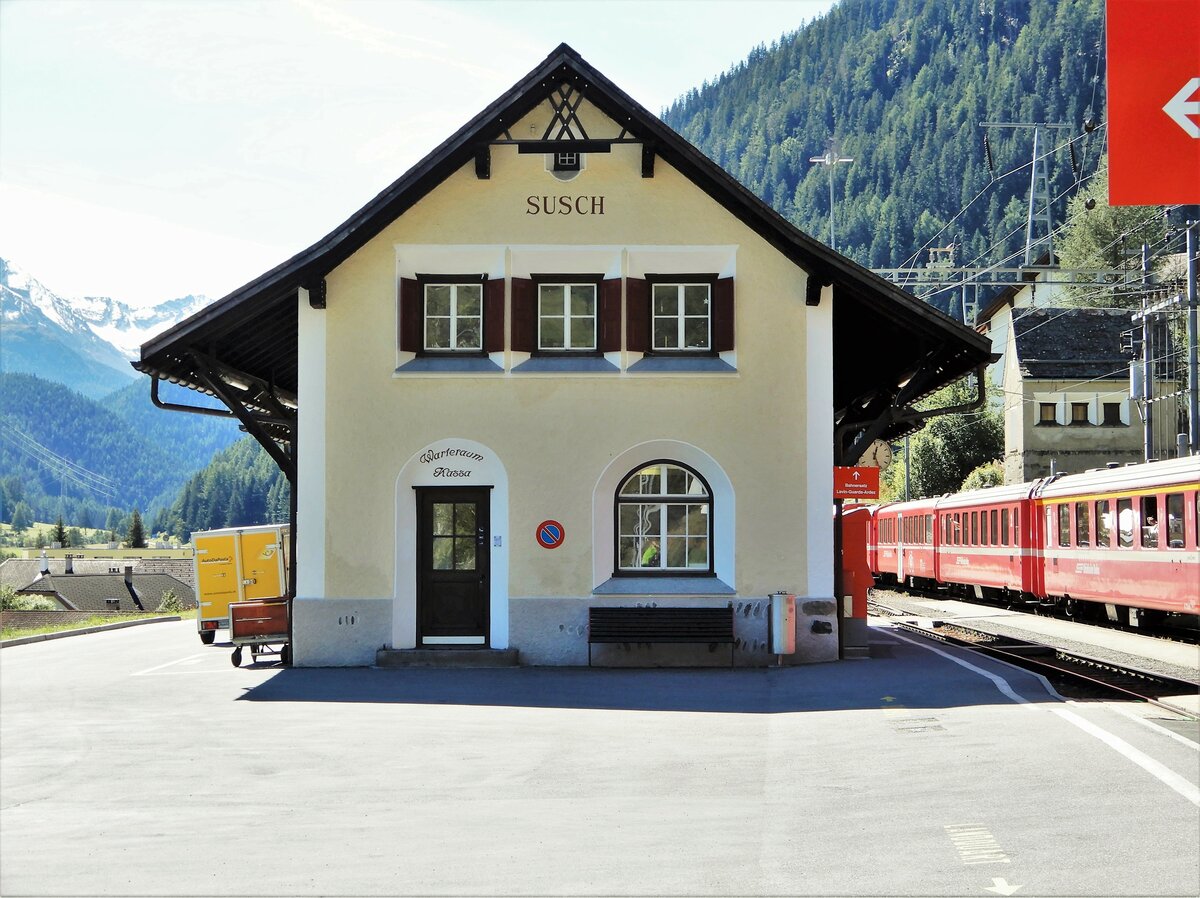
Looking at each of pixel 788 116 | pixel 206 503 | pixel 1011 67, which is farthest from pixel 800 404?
pixel 788 116

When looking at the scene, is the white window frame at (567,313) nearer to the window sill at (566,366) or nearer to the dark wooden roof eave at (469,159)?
the window sill at (566,366)

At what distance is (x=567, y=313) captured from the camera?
1823cm

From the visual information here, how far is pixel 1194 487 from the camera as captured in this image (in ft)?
67.4

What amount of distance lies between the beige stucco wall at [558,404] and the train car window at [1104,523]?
346 inches

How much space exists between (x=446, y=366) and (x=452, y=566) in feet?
7.95

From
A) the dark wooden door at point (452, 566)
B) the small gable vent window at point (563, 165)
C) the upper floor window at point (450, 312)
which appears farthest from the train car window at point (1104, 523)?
the upper floor window at point (450, 312)

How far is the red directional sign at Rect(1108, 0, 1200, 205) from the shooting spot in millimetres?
4445

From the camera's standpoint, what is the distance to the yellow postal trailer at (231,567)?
2103 cm

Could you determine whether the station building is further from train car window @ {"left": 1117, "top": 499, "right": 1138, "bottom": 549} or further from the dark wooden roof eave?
train car window @ {"left": 1117, "top": 499, "right": 1138, "bottom": 549}

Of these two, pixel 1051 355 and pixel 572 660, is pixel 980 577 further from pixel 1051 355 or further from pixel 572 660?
pixel 1051 355

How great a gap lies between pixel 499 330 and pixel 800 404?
374 cm

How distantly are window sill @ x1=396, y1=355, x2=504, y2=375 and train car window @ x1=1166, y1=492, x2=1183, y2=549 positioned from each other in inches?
399

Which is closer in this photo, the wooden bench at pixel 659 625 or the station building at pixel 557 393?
the wooden bench at pixel 659 625

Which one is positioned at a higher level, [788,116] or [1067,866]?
[788,116]
